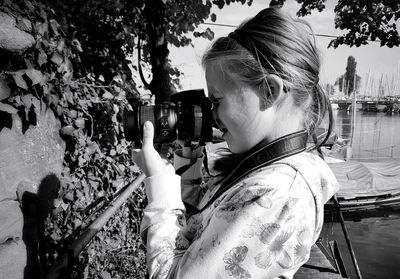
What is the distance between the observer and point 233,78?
103cm

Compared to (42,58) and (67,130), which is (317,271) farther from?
(42,58)

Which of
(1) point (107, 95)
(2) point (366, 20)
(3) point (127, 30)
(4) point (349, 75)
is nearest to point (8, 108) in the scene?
(1) point (107, 95)

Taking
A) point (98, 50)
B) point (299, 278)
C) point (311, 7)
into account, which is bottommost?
point (299, 278)

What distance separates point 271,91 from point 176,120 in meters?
0.42

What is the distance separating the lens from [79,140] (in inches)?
87.0

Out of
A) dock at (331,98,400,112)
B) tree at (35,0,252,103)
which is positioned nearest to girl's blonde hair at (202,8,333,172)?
tree at (35,0,252,103)

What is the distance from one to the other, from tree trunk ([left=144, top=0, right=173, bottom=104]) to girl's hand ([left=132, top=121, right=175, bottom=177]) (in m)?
3.94

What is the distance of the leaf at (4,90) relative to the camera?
115 cm

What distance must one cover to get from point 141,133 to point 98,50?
9.77 feet

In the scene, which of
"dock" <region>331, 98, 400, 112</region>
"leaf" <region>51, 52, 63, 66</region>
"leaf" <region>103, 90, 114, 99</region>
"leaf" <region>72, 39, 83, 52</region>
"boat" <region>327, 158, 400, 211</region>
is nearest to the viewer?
"leaf" <region>51, 52, 63, 66</region>

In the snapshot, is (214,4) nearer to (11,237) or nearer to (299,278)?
(299,278)

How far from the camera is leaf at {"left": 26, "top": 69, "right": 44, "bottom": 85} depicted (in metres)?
1.31

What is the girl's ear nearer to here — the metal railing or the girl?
the girl

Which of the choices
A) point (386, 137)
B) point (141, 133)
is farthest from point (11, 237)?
point (386, 137)
